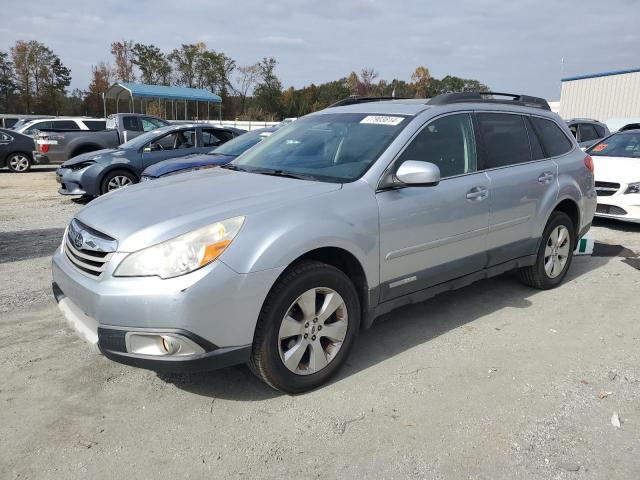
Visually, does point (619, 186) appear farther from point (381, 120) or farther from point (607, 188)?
Result: point (381, 120)

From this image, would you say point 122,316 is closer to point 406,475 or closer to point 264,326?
point 264,326

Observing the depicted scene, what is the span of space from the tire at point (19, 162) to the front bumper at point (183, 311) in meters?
16.3

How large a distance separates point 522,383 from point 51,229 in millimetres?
6974

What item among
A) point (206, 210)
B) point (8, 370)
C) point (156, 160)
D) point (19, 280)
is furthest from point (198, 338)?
point (156, 160)

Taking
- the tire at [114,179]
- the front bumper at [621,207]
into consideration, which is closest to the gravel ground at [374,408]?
the front bumper at [621,207]

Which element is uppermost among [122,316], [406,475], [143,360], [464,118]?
[464,118]

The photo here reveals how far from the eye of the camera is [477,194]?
4031mm

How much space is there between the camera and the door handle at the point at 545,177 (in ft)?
15.3

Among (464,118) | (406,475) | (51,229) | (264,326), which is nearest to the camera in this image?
(406,475)

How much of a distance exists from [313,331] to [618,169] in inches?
268

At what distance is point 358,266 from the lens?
10.9 ft

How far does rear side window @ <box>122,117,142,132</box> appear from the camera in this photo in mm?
16203

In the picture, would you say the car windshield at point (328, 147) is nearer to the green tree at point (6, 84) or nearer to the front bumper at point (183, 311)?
the front bumper at point (183, 311)

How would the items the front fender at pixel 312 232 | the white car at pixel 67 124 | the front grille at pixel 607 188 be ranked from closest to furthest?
1. the front fender at pixel 312 232
2. the front grille at pixel 607 188
3. the white car at pixel 67 124
